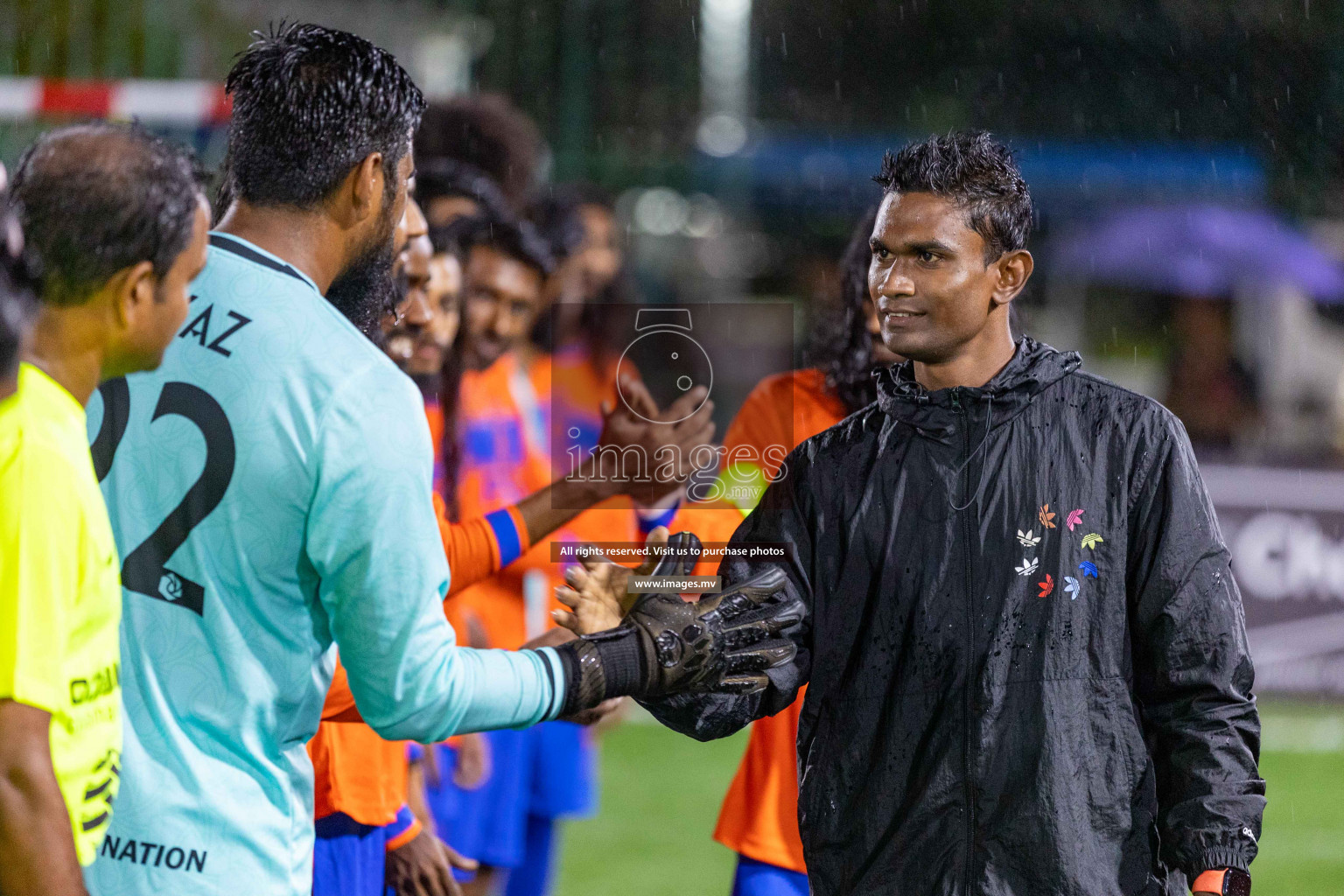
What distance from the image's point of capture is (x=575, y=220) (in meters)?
7.20

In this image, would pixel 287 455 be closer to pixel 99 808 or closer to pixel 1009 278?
pixel 99 808

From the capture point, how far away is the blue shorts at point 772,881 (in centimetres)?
353

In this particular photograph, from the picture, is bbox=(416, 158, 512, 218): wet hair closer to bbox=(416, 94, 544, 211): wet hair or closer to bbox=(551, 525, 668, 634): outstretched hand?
bbox=(416, 94, 544, 211): wet hair

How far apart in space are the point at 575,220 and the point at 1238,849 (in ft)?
17.2

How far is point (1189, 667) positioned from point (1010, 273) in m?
0.81

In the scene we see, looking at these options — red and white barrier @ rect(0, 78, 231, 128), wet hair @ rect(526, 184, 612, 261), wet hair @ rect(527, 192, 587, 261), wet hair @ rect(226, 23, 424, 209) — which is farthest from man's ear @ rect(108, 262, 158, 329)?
red and white barrier @ rect(0, 78, 231, 128)

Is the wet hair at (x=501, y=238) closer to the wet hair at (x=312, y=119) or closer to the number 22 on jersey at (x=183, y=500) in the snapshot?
the wet hair at (x=312, y=119)

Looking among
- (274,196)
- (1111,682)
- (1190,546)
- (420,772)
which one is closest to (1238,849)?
(1111,682)

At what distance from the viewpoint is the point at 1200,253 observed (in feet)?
46.5

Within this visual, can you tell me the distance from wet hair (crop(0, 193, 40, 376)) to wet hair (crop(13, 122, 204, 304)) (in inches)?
1.5

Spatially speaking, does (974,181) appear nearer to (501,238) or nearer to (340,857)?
(340,857)

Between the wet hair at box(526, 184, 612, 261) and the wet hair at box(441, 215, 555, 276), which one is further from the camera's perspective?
the wet hair at box(526, 184, 612, 261)

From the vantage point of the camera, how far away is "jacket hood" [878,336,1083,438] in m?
2.70

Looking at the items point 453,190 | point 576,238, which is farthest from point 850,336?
point 576,238
